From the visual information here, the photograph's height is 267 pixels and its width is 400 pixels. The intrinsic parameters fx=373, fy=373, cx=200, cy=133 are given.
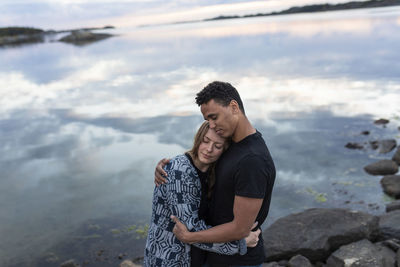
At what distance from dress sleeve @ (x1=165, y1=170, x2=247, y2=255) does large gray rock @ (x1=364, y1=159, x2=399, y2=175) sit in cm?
786

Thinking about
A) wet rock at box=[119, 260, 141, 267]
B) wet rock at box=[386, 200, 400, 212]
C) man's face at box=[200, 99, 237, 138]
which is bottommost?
wet rock at box=[119, 260, 141, 267]

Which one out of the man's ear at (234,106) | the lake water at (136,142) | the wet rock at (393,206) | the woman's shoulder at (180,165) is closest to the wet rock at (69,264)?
the lake water at (136,142)

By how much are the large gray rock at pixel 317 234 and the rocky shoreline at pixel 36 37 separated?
235 feet

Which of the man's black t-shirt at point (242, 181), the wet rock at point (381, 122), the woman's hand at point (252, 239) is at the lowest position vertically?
the wet rock at point (381, 122)

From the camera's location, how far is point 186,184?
2.83 m

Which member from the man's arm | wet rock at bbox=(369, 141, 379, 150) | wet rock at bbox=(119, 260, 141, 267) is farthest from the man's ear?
wet rock at bbox=(369, 141, 379, 150)

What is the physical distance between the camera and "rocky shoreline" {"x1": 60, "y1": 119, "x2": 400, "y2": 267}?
18.3 feet

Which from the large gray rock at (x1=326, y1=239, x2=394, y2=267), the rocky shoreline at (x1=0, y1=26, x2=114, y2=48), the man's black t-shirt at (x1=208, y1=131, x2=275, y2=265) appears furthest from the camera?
the rocky shoreline at (x1=0, y1=26, x2=114, y2=48)

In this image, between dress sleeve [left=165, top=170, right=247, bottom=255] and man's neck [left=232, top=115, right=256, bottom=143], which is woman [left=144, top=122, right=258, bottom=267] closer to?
dress sleeve [left=165, top=170, right=247, bottom=255]

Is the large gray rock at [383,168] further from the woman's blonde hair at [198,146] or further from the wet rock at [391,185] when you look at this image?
the woman's blonde hair at [198,146]

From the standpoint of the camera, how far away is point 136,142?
477 inches

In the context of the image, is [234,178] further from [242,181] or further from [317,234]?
[317,234]

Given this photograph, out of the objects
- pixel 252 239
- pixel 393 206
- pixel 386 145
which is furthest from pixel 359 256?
pixel 386 145

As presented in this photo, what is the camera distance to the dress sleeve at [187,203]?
9.29 feet
